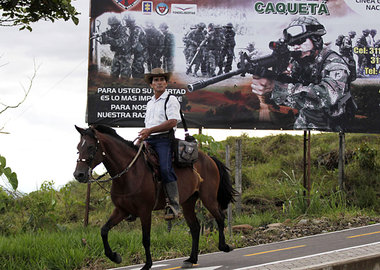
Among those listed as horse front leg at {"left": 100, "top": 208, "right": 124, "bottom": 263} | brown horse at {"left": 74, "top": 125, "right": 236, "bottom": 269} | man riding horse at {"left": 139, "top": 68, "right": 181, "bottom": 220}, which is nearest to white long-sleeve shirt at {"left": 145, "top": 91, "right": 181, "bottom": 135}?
man riding horse at {"left": 139, "top": 68, "right": 181, "bottom": 220}

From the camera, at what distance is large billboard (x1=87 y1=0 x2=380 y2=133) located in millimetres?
14805

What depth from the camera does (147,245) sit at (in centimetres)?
827

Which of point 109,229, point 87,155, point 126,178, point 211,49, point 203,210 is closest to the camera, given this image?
point 87,155

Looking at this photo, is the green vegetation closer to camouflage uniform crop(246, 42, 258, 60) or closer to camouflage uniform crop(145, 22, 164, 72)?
camouflage uniform crop(145, 22, 164, 72)

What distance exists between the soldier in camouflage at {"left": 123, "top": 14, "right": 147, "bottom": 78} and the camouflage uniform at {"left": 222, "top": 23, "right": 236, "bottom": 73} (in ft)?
7.27

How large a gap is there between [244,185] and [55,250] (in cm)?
884

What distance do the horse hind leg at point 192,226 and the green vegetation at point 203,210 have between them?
1175 millimetres

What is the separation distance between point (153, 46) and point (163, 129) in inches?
271

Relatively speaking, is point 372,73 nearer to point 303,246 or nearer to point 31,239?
point 303,246

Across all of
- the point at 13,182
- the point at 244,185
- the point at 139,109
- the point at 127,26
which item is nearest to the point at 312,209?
the point at 244,185

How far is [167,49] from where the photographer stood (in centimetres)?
1504

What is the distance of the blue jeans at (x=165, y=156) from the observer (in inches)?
336

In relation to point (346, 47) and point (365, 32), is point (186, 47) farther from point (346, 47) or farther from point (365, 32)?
point (365, 32)

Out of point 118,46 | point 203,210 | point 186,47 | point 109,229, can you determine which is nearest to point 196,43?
point 186,47
